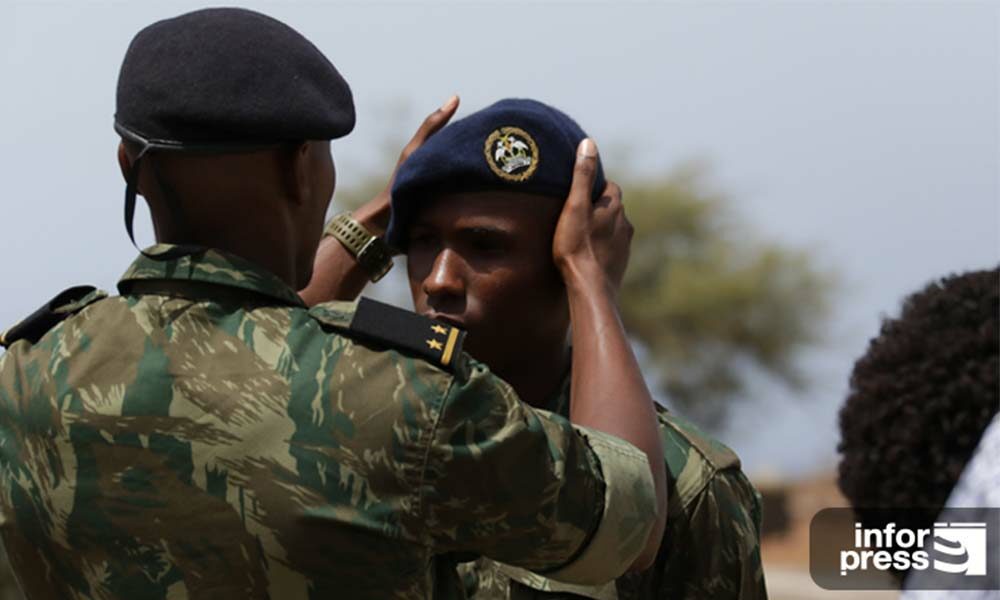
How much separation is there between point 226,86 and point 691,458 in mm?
1176

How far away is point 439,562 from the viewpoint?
2730 mm

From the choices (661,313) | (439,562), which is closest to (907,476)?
(439,562)

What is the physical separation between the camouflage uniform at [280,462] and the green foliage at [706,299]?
31563mm

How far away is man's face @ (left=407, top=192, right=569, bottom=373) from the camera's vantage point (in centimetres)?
335

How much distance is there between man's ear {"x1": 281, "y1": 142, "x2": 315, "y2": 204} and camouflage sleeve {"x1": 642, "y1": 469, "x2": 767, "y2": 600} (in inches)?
38.7

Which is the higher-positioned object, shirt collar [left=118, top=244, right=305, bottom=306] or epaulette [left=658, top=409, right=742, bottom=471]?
shirt collar [left=118, top=244, right=305, bottom=306]

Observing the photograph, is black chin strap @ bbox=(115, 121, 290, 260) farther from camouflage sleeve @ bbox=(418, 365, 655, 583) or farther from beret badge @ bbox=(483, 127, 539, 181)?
beret badge @ bbox=(483, 127, 539, 181)

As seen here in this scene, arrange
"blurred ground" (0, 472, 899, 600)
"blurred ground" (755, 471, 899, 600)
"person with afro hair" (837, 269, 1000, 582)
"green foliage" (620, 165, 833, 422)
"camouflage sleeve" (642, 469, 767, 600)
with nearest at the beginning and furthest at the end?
"person with afro hair" (837, 269, 1000, 582), "camouflage sleeve" (642, 469, 767, 600), "blurred ground" (0, 472, 899, 600), "blurred ground" (755, 471, 899, 600), "green foliage" (620, 165, 833, 422)

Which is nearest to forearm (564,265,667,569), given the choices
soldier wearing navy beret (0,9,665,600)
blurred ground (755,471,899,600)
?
soldier wearing navy beret (0,9,665,600)

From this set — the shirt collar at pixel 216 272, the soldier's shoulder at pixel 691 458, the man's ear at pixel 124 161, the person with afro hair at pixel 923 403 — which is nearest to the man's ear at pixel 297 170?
the shirt collar at pixel 216 272

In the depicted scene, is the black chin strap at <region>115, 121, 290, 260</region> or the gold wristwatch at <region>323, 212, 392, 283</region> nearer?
the black chin strap at <region>115, 121, 290, 260</region>

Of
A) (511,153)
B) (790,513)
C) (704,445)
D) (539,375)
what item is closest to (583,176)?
(511,153)

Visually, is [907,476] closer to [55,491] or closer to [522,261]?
[522,261]

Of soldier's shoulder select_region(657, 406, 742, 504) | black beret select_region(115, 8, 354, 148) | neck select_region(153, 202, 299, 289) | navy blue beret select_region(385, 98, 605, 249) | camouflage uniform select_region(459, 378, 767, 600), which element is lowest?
camouflage uniform select_region(459, 378, 767, 600)
